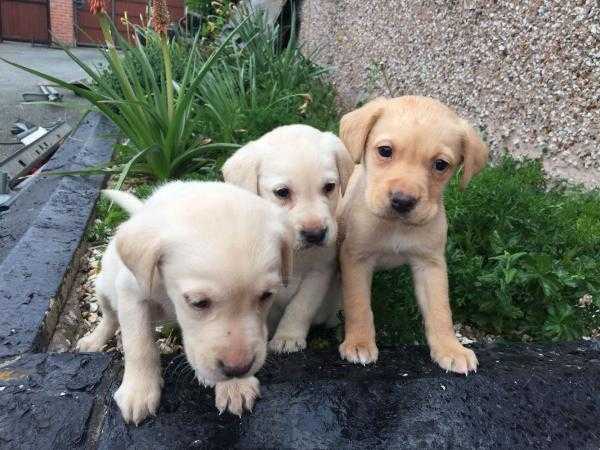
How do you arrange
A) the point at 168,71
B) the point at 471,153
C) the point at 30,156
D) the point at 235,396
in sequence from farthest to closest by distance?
the point at 30,156 → the point at 168,71 → the point at 471,153 → the point at 235,396

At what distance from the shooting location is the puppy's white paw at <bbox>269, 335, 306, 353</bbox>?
2441 mm

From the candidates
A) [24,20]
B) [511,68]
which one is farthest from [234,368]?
[24,20]

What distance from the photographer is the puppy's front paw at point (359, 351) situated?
7.57 ft

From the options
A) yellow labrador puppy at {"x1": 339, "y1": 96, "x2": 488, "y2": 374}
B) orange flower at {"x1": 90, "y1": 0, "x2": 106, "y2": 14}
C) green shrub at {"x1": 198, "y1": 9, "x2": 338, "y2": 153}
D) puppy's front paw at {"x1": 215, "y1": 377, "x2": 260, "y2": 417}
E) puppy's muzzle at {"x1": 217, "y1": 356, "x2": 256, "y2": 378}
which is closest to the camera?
puppy's muzzle at {"x1": 217, "y1": 356, "x2": 256, "y2": 378}

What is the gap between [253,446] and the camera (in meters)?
1.83

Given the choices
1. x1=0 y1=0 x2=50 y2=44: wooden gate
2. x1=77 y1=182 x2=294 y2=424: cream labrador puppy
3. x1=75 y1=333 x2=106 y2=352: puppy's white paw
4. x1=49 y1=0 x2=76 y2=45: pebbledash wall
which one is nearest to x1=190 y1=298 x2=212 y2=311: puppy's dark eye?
x1=77 y1=182 x2=294 y2=424: cream labrador puppy

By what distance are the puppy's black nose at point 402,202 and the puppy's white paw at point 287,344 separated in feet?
2.38

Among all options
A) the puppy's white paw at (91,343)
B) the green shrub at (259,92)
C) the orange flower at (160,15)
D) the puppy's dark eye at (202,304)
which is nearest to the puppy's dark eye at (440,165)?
the puppy's dark eye at (202,304)

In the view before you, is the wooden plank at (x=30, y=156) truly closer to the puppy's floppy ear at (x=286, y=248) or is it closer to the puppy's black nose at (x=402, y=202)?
the puppy's floppy ear at (x=286, y=248)

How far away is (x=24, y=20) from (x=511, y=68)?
2863 cm

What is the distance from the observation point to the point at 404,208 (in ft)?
7.58

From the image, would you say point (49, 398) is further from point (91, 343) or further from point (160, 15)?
point (160, 15)

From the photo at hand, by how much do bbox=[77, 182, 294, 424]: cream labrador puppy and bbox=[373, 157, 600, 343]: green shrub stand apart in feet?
3.51

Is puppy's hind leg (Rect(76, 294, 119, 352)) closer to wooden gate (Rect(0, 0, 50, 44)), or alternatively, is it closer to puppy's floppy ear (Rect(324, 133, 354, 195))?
puppy's floppy ear (Rect(324, 133, 354, 195))
